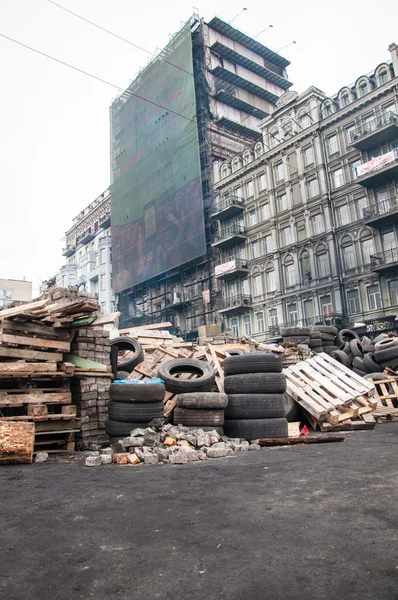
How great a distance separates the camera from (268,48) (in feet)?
156

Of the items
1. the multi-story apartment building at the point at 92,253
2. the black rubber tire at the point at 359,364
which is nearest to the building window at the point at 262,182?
the black rubber tire at the point at 359,364

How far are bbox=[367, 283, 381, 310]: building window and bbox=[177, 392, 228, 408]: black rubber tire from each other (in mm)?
21835

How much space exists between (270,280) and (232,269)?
346cm

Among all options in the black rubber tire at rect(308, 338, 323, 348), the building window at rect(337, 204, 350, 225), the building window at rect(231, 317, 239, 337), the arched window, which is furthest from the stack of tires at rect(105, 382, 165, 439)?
the arched window

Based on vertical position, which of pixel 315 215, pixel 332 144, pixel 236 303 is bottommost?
pixel 236 303

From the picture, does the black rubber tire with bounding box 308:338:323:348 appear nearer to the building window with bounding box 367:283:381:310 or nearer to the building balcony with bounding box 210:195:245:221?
the building window with bounding box 367:283:381:310

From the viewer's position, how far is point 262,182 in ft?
119

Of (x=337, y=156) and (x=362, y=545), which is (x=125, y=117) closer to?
(x=337, y=156)

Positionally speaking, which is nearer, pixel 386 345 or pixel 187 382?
pixel 187 382

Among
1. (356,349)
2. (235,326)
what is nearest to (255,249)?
(235,326)

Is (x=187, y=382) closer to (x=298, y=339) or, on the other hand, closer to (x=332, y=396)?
(x=332, y=396)

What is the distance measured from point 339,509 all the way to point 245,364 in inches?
203

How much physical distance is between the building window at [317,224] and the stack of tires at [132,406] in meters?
25.8

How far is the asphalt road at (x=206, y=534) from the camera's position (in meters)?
2.22
